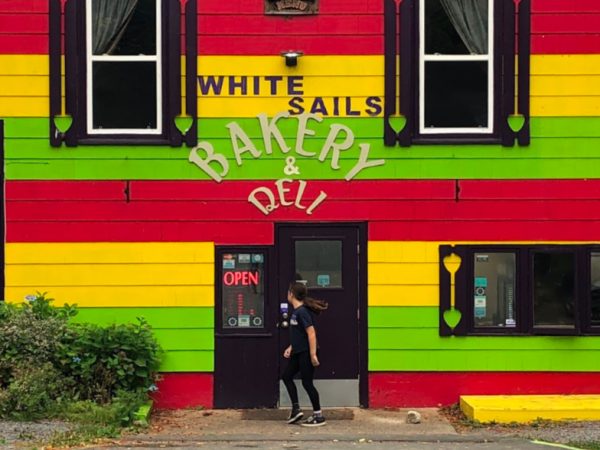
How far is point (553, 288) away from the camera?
1159 centimetres

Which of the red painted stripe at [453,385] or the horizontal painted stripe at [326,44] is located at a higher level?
the horizontal painted stripe at [326,44]

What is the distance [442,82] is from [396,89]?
25.2 inches

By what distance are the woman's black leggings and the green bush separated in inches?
66.1

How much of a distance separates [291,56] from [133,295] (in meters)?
3.48

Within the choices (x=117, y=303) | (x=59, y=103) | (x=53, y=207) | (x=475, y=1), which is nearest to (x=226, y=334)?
(x=117, y=303)

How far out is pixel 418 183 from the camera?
452 inches

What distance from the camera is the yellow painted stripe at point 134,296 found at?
37.6ft

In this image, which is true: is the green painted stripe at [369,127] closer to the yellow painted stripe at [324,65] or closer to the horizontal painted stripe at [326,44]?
the yellow painted stripe at [324,65]

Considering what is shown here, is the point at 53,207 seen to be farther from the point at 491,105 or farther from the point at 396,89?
the point at 491,105

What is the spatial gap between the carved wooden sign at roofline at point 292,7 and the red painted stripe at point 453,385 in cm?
452

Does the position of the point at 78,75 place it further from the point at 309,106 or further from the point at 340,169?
the point at 340,169

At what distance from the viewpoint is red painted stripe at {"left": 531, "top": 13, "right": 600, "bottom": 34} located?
37.6 ft

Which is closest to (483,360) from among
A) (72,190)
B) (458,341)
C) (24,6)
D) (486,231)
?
(458,341)

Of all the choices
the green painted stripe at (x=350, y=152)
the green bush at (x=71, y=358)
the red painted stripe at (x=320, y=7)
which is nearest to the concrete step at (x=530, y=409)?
the green painted stripe at (x=350, y=152)
